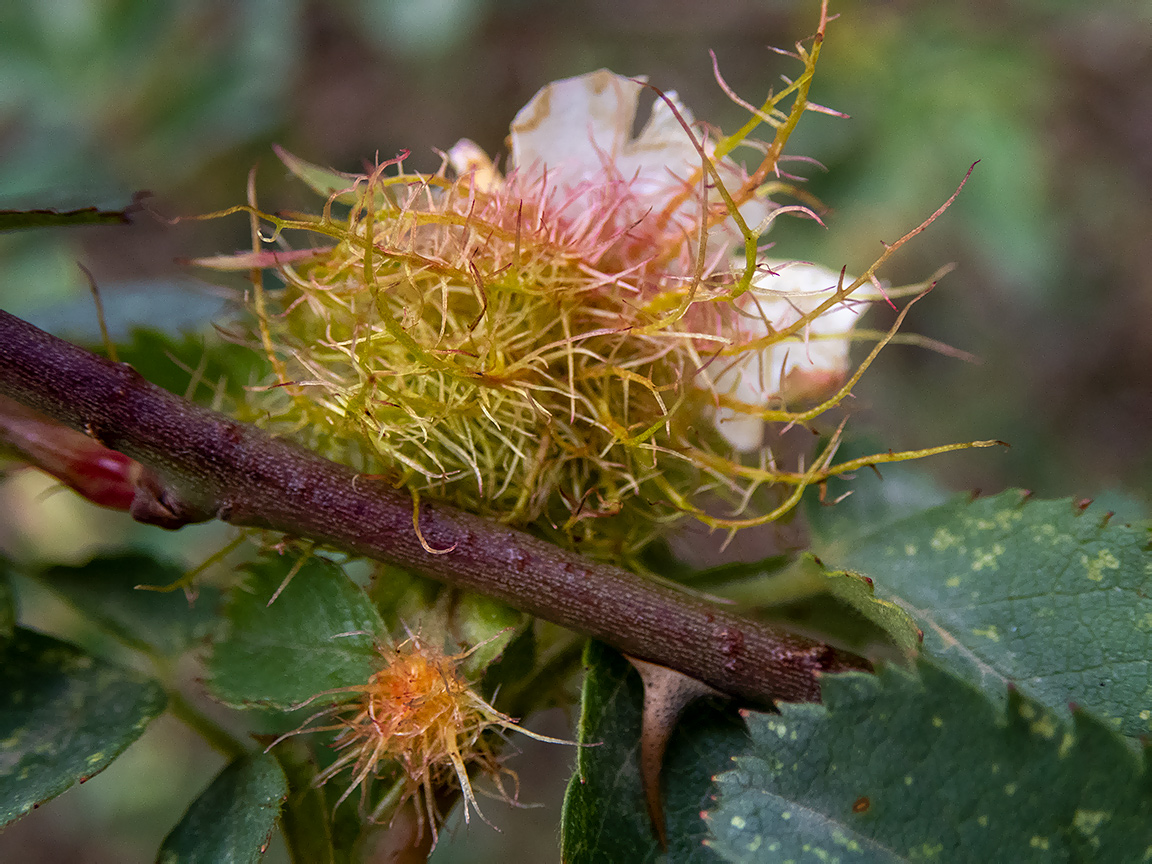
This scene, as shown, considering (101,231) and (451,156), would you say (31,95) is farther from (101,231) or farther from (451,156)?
(451,156)

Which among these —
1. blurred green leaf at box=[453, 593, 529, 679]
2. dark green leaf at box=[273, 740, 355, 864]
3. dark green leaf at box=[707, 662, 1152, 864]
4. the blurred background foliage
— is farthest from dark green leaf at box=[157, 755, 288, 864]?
the blurred background foliage

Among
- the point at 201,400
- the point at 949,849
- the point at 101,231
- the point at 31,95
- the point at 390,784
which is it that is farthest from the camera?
the point at 101,231

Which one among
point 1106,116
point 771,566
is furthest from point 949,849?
point 1106,116

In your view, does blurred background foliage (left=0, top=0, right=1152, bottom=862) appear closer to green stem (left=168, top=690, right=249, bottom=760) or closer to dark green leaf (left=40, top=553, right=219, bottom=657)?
dark green leaf (left=40, top=553, right=219, bottom=657)

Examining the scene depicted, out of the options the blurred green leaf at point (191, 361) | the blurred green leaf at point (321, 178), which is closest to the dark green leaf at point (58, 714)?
the blurred green leaf at point (191, 361)

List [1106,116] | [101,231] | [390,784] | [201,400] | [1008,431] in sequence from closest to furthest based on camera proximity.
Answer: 1. [390,784]
2. [201,400]
3. [1008,431]
4. [101,231]
5. [1106,116]

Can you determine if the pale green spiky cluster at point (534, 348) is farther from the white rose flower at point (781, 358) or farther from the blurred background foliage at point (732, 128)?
the blurred background foliage at point (732, 128)

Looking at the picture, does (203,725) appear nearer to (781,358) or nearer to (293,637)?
(293,637)
